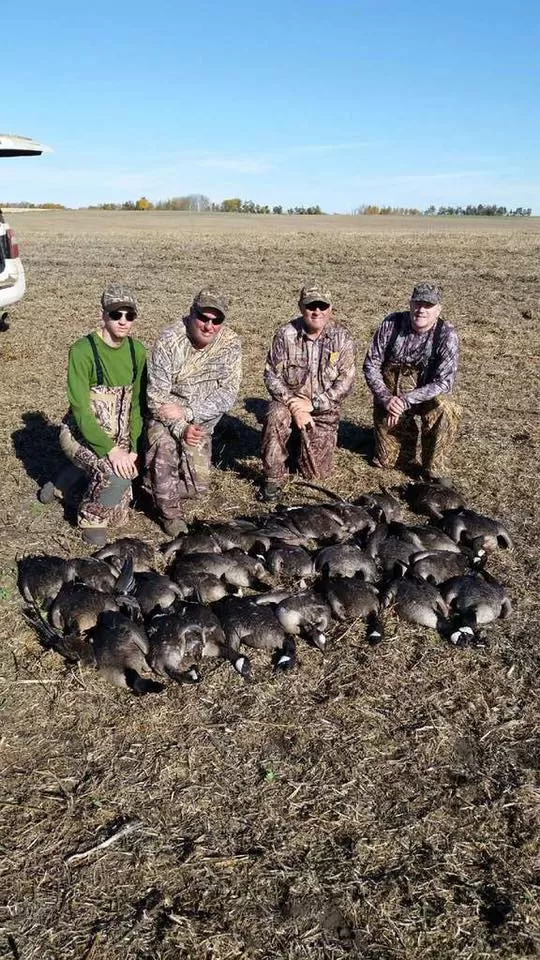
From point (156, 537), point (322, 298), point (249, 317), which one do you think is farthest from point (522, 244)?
point (156, 537)

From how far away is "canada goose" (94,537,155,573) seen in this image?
535cm

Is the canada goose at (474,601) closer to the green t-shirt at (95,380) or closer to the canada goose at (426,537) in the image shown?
the canada goose at (426,537)

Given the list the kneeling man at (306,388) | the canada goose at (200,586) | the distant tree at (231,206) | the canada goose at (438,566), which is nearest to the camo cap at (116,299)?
the kneeling man at (306,388)

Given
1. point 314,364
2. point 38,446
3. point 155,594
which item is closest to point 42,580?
point 155,594

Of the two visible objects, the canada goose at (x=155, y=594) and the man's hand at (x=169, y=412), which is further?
the man's hand at (x=169, y=412)

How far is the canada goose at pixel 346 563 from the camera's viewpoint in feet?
17.6

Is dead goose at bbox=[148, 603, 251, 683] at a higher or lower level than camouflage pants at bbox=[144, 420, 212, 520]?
lower

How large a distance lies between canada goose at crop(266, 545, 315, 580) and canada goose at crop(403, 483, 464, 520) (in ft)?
4.80

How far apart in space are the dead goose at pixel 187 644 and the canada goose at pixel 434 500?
8.30 feet

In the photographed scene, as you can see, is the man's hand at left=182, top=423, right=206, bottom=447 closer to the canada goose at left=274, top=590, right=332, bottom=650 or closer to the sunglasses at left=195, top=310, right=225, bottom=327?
the sunglasses at left=195, top=310, right=225, bottom=327

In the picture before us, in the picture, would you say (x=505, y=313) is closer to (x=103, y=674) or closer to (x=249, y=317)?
(x=249, y=317)

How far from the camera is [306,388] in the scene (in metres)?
7.01

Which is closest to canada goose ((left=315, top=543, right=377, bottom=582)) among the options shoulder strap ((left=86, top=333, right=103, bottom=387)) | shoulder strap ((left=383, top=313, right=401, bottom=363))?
shoulder strap ((left=86, top=333, right=103, bottom=387))

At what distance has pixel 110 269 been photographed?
1930 cm
